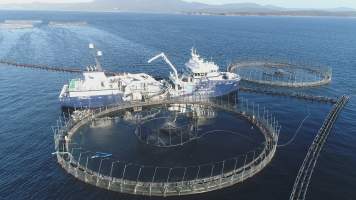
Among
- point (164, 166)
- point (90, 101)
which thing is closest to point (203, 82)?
point (90, 101)

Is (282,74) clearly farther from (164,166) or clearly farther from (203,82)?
(164,166)

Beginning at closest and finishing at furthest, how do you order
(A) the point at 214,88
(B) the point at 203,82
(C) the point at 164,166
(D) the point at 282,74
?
1. (C) the point at 164,166
2. (A) the point at 214,88
3. (B) the point at 203,82
4. (D) the point at 282,74

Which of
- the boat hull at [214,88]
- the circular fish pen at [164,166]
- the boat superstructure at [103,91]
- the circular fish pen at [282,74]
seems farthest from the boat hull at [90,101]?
the circular fish pen at [282,74]

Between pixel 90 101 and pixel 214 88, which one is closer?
pixel 90 101

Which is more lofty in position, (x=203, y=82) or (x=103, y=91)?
(x=203, y=82)

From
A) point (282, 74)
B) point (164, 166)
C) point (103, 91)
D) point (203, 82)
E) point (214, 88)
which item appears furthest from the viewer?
point (282, 74)

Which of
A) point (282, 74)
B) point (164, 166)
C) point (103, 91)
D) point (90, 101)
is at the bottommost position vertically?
point (164, 166)
